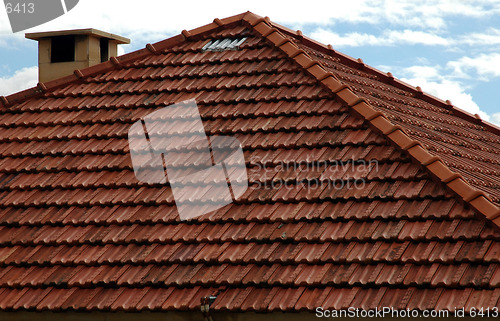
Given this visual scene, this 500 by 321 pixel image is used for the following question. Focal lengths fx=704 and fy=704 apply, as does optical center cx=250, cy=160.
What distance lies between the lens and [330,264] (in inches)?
280

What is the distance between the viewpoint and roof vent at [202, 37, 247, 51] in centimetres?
1062

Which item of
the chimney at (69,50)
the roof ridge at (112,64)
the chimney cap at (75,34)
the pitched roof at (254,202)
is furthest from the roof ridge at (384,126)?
the chimney at (69,50)

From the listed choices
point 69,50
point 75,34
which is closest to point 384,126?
point 75,34

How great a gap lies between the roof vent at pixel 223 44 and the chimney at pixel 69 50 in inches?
111

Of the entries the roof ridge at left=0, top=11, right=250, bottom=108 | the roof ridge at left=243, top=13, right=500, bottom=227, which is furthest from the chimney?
the roof ridge at left=243, top=13, right=500, bottom=227

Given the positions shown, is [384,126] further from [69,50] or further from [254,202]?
[69,50]

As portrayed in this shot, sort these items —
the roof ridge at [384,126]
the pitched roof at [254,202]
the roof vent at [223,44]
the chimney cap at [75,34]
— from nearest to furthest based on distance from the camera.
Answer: the pitched roof at [254,202]
the roof ridge at [384,126]
the roof vent at [223,44]
the chimney cap at [75,34]

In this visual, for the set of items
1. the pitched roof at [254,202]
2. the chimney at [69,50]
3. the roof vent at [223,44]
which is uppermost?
the chimney at [69,50]

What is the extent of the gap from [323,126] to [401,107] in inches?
92.2

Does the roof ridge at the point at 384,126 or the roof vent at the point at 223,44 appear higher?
the roof vent at the point at 223,44

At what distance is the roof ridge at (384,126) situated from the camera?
7.14 meters

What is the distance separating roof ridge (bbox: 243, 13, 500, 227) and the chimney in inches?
128

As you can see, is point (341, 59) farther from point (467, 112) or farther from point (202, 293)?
point (202, 293)

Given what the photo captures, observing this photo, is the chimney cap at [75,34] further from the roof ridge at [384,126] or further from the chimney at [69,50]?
the roof ridge at [384,126]
